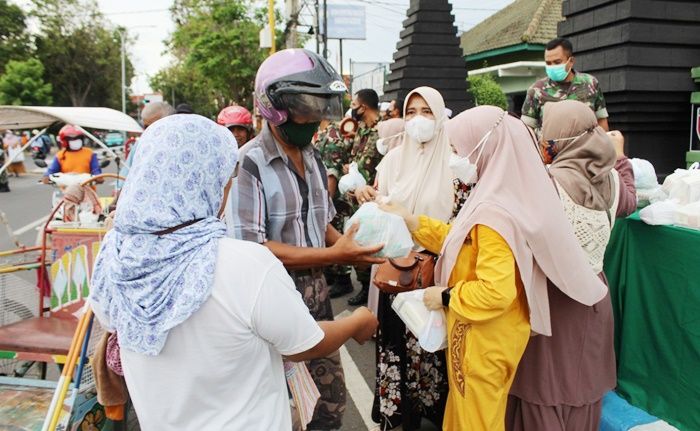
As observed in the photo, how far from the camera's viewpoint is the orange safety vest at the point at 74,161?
6459 mm

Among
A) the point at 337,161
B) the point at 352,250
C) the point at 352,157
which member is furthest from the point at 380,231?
the point at 337,161

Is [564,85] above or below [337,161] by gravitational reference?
above

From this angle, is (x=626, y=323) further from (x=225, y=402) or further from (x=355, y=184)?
(x=225, y=402)

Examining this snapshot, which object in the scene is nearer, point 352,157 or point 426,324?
point 426,324

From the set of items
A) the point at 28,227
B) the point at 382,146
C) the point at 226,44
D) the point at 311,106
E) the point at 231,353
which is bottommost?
the point at 28,227

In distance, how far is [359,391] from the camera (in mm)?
3793

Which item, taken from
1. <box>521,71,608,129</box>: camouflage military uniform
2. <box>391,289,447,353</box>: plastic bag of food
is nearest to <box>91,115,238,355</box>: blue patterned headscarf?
<box>391,289,447,353</box>: plastic bag of food

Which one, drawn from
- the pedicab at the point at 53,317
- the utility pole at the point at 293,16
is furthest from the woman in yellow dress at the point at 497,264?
the utility pole at the point at 293,16

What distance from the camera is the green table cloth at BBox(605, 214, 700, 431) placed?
2.56 m

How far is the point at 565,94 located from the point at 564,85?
0.29 ft

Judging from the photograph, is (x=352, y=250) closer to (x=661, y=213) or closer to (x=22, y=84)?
(x=661, y=213)

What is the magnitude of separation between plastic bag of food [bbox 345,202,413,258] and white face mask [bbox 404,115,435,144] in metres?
1.15

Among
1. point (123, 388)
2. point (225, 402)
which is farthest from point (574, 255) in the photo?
point (123, 388)

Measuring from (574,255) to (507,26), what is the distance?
62.3 feet
